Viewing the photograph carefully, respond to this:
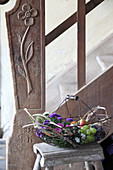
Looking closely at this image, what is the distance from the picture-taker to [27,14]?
2.22m

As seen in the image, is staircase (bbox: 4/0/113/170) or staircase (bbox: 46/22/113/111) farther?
staircase (bbox: 46/22/113/111)

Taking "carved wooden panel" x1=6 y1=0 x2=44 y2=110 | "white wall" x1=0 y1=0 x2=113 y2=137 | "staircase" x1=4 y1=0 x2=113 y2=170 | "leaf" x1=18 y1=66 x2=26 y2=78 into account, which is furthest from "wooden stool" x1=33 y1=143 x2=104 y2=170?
"white wall" x1=0 y1=0 x2=113 y2=137

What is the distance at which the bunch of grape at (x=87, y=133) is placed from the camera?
1.80 m

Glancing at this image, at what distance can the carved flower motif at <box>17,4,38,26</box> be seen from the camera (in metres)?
2.21

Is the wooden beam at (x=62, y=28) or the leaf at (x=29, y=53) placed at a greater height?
the wooden beam at (x=62, y=28)

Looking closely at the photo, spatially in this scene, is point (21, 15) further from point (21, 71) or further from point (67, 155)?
point (67, 155)

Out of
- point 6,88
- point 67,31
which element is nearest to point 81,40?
point 67,31

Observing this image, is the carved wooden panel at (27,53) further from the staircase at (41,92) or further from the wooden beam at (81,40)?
the wooden beam at (81,40)

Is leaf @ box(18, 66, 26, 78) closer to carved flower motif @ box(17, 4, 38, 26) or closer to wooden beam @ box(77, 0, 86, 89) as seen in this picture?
carved flower motif @ box(17, 4, 38, 26)

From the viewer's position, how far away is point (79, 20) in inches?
90.8

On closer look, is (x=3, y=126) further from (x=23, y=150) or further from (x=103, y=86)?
(x=103, y=86)

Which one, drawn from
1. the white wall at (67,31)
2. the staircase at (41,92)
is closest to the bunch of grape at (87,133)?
the staircase at (41,92)

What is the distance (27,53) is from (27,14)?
316 mm

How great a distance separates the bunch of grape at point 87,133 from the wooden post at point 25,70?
56 cm
